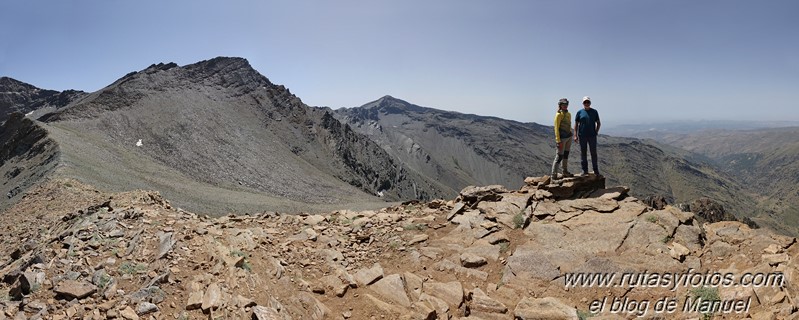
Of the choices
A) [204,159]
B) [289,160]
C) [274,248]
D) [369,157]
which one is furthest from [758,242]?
[369,157]

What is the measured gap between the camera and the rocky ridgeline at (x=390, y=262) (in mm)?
7961

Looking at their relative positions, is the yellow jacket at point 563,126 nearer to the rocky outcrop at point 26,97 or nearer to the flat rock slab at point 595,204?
the flat rock slab at point 595,204

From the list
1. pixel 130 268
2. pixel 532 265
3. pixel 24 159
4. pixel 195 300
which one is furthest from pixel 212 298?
pixel 24 159

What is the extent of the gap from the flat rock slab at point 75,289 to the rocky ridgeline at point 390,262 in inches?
0.7

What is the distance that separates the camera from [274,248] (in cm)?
1195

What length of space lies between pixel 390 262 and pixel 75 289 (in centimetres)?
720

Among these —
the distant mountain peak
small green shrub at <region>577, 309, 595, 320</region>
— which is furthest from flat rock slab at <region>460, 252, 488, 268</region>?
the distant mountain peak

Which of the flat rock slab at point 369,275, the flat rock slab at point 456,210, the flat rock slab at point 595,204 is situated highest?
the flat rock slab at point 595,204

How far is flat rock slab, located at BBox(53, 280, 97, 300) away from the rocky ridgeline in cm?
2

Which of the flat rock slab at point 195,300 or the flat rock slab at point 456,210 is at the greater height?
the flat rock slab at point 456,210

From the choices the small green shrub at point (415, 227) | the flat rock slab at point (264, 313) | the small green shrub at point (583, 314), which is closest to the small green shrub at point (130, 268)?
the flat rock slab at point (264, 313)

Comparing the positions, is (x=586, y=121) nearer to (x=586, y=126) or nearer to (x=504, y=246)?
(x=586, y=126)

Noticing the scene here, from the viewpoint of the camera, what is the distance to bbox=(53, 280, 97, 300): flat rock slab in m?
7.54

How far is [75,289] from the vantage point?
7.67m
